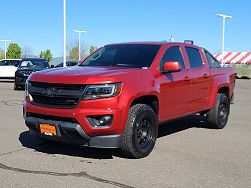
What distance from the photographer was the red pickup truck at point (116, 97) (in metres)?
5.27

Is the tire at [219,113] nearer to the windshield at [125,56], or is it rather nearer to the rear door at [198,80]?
the rear door at [198,80]

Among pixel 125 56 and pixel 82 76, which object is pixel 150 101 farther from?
pixel 82 76

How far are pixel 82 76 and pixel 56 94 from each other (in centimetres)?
45

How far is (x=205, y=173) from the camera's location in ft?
16.9

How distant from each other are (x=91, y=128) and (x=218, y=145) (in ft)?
8.92


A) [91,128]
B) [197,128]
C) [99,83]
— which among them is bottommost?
[197,128]

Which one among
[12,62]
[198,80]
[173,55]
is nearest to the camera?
[173,55]

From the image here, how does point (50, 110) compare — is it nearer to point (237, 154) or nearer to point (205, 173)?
point (205, 173)

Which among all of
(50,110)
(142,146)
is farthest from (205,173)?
(50,110)

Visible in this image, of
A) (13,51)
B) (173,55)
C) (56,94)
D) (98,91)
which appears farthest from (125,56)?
(13,51)

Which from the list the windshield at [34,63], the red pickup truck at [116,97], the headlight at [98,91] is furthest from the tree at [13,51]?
the headlight at [98,91]

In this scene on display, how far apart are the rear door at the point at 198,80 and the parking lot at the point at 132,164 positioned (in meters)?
0.67

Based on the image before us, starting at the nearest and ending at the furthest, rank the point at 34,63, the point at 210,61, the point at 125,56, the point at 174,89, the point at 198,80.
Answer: the point at 174,89, the point at 125,56, the point at 198,80, the point at 210,61, the point at 34,63

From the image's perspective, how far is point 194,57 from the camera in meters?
7.61
